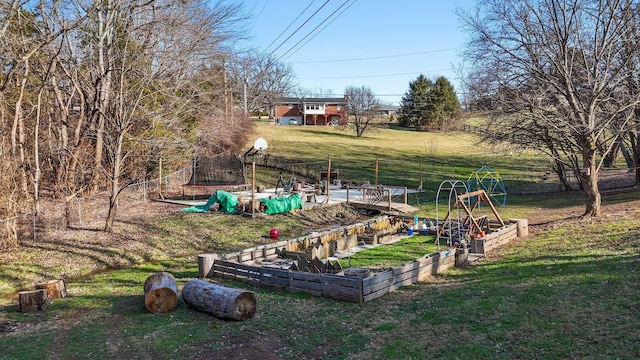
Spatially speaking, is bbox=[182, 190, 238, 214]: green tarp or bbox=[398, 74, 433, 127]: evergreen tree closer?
bbox=[182, 190, 238, 214]: green tarp

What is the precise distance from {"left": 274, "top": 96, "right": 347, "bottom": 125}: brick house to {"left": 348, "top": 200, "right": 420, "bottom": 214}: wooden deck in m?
51.7

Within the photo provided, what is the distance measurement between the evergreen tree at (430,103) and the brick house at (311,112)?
37.8 feet

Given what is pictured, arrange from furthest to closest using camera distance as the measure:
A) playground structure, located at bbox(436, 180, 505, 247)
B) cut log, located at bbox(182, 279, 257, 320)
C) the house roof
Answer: the house roof → playground structure, located at bbox(436, 180, 505, 247) → cut log, located at bbox(182, 279, 257, 320)

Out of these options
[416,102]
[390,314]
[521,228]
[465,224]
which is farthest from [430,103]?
[390,314]

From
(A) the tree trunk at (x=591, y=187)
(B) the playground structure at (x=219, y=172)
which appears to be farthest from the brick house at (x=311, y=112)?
(A) the tree trunk at (x=591, y=187)

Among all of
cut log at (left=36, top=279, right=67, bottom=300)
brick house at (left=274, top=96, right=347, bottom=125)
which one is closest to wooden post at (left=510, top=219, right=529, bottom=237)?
cut log at (left=36, top=279, right=67, bottom=300)

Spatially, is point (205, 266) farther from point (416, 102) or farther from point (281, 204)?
point (416, 102)

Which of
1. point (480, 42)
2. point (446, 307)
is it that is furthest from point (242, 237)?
point (480, 42)

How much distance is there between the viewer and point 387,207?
22.4 metres

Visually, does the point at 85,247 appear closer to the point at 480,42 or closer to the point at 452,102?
the point at 480,42

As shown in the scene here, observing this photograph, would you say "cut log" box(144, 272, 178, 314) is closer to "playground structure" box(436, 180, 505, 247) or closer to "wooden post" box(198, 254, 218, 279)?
"wooden post" box(198, 254, 218, 279)

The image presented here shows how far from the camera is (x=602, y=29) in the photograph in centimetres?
1659

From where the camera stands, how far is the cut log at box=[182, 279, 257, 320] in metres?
8.74

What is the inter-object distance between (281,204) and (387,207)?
4.85 metres
